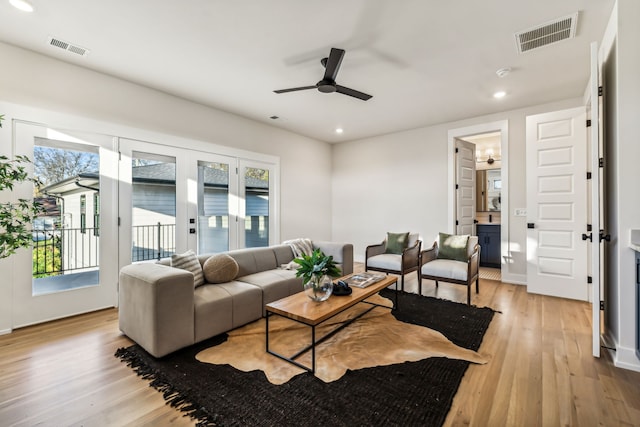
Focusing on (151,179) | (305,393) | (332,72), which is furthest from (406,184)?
(305,393)

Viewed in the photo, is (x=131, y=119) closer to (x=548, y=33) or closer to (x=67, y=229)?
(x=67, y=229)

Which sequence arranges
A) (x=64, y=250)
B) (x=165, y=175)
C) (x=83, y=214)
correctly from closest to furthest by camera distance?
(x=64, y=250)
(x=83, y=214)
(x=165, y=175)

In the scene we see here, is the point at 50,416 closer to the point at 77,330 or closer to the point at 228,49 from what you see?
the point at 77,330

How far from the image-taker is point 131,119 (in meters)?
3.61

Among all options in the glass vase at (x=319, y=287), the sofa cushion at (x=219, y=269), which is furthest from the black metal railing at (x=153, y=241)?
the glass vase at (x=319, y=287)

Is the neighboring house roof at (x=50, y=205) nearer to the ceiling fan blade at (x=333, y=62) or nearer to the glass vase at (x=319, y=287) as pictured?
the glass vase at (x=319, y=287)

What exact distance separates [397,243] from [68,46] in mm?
4675

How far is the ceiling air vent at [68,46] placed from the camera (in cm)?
274

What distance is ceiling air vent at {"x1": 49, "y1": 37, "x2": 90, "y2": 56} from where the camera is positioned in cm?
274

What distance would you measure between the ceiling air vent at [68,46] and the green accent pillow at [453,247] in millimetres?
4825

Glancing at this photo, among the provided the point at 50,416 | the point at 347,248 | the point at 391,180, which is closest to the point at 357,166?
the point at 391,180

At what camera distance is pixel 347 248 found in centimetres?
424

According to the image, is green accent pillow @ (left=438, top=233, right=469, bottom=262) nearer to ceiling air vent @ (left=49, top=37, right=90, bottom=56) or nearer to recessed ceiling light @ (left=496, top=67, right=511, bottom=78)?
recessed ceiling light @ (left=496, top=67, right=511, bottom=78)

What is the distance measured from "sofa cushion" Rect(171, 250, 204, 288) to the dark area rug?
69 cm
